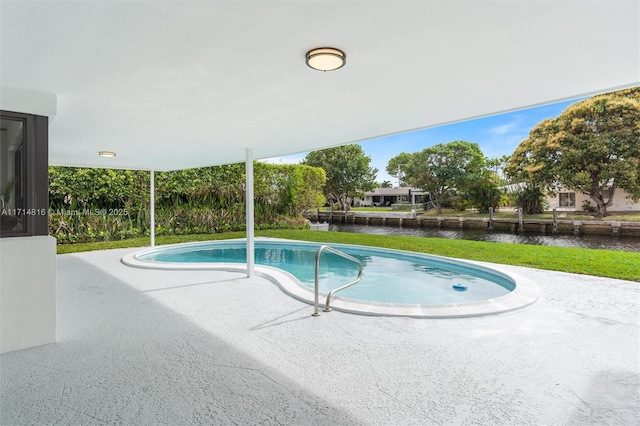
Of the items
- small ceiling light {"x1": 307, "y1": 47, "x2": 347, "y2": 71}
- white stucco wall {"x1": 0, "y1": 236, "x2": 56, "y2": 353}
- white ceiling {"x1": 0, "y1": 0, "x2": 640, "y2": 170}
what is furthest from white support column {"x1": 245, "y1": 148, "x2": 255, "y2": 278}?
small ceiling light {"x1": 307, "y1": 47, "x2": 347, "y2": 71}

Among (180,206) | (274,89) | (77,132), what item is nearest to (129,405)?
(274,89)

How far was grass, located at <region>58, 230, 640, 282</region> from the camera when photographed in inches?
312

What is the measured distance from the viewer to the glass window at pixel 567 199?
26.4m

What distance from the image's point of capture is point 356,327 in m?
4.02

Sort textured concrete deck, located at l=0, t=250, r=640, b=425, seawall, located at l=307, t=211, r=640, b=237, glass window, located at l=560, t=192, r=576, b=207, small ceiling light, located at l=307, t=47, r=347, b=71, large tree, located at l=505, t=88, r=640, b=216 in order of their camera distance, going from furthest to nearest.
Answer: glass window, located at l=560, t=192, r=576, b=207, seawall, located at l=307, t=211, r=640, b=237, large tree, located at l=505, t=88, r=640, b=216, small ceiling light, located at l=307, t=47, r=347, b=71, textured concrete deck, located at l=0, t=250, r=640, b=425

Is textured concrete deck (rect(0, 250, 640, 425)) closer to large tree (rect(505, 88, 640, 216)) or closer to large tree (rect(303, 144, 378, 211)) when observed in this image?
large tree (rect(505, 88, 640, 216))

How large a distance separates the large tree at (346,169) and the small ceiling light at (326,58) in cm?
3032

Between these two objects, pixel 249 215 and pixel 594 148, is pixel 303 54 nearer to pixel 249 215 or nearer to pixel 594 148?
pixel 249 215

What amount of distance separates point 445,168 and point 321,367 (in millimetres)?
31166

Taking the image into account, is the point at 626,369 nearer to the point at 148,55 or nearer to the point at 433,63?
the point at 433,63

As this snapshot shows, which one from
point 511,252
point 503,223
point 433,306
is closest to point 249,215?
point 433,306

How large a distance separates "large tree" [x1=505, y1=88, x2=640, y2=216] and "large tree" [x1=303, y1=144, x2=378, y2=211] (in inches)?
566

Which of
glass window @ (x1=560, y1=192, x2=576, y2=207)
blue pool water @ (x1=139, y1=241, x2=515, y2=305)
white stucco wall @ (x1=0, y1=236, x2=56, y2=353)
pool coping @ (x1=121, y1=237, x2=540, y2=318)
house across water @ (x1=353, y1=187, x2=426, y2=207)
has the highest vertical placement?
house across water @ (x1=353, y1=187, x2=426, y2=207)

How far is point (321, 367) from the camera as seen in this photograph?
3086 mm
